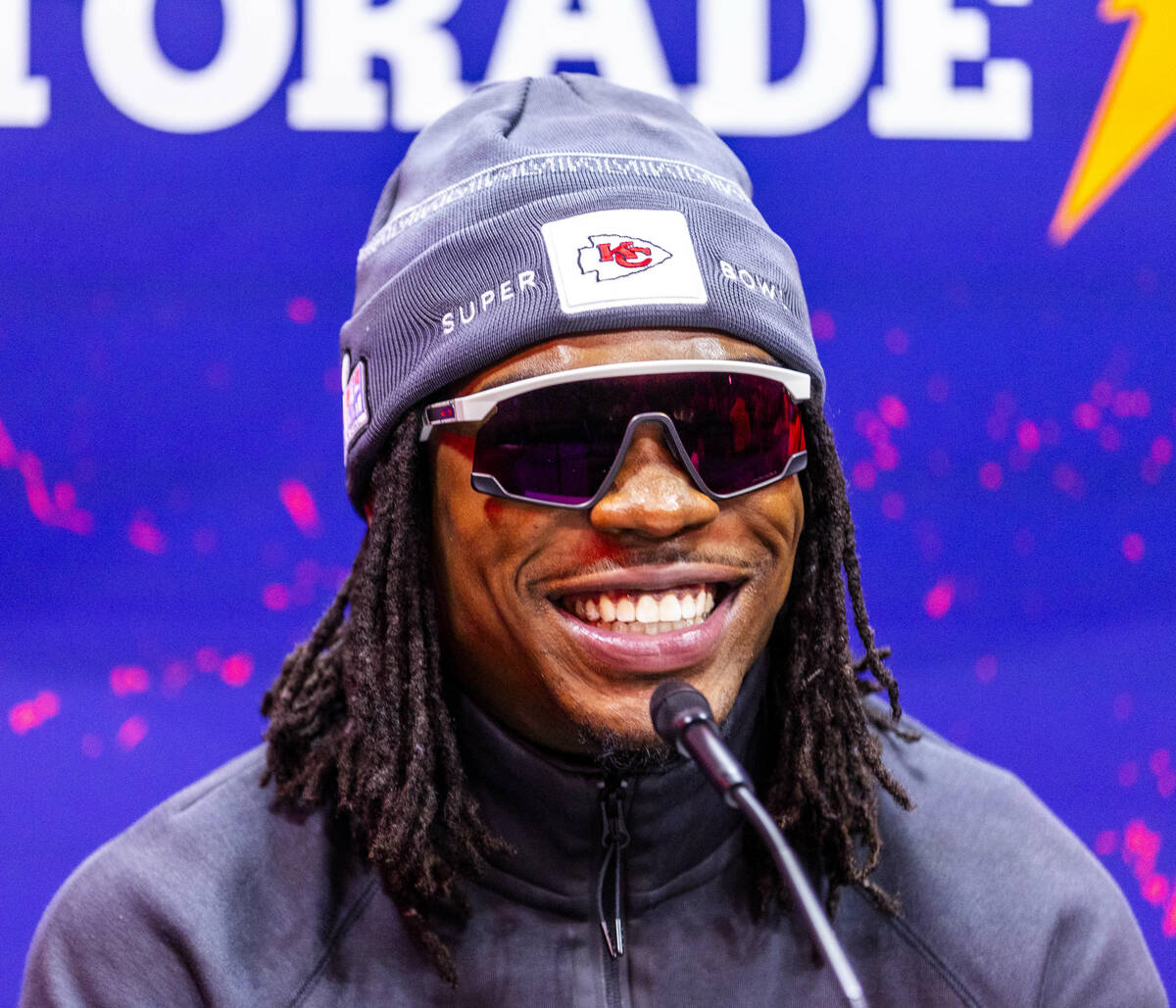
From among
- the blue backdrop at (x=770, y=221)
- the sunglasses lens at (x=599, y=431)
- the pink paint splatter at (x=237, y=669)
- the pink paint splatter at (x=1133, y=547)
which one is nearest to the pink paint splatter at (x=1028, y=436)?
the blue backdrop at (x=770, y=221)

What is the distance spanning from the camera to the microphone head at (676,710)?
2.97 feet

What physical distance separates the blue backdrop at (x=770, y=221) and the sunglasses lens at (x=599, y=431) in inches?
25.5

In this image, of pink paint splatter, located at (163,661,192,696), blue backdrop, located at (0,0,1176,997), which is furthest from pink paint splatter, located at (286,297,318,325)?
pink paint splatter, located at (163,661,192,696)

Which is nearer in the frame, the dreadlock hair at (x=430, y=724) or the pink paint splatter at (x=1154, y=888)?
the dreadlock hair at (x=430, y=724)

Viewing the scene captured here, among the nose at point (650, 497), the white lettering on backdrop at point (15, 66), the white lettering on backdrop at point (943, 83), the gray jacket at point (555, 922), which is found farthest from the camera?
the white lettering on backdrop at point (943, 83)

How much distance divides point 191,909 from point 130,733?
0.53 meters

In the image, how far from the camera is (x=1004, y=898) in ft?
4.40

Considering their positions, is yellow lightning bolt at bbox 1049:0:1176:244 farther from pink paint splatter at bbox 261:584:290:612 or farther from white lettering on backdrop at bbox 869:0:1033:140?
pink paint splatter at bbox 261:584:290:612

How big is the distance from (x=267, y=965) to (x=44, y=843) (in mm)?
594

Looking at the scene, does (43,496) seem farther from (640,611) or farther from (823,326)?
(823,326)

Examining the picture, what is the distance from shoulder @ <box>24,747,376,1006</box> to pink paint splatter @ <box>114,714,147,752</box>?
1.29 feet

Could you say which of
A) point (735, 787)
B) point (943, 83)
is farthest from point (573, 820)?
point (943, 83)

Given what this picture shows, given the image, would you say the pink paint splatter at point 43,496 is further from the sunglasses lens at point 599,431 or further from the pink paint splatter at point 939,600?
the pink paint splatter at point 939,600

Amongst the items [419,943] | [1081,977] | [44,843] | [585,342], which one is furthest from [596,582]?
[44,843]
